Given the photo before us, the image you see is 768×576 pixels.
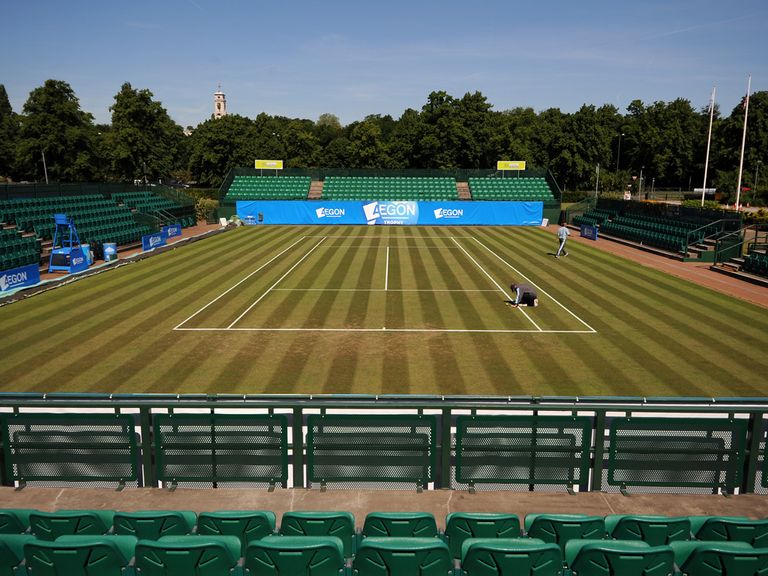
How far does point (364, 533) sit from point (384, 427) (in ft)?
7.41

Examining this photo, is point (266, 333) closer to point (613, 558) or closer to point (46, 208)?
point (613, 558)

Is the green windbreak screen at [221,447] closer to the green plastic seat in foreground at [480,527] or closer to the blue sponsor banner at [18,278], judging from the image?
the green plastic seat in foreground at [480,527]

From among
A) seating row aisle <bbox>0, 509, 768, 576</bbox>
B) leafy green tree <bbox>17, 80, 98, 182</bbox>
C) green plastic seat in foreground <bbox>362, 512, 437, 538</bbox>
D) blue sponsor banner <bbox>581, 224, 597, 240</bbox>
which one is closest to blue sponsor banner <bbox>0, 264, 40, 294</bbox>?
seating row aisle <bbox>0, 509, 768, 576</bbox>

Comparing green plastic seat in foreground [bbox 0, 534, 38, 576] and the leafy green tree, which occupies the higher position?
the leafy green tree

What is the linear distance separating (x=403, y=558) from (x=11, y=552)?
3.33m

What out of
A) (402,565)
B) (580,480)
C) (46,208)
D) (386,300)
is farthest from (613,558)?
(46,208)

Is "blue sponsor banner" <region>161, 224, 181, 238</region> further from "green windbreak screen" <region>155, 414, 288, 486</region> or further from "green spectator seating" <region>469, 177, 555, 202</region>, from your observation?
"green windbreak screen" <region>155, 414, 288, 486</region>

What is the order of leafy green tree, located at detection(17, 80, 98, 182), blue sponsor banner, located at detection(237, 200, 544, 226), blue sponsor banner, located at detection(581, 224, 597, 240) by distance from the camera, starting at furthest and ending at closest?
leafy green tree, located at detection(17, 80, 98, 182) < blue sponsor banner, located at detection(237, 200, 544, 226) < blue sponsor banner, located at detection(581, 224, 597, 240)

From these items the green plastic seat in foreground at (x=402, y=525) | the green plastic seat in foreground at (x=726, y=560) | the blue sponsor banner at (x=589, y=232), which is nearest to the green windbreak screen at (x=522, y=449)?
the green plastic seat in foreground at (x=402, y=525)

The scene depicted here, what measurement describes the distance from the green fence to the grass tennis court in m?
6.22

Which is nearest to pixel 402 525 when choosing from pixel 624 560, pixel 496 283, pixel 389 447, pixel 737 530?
pixel 624 560

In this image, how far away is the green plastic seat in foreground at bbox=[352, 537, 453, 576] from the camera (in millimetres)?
4445

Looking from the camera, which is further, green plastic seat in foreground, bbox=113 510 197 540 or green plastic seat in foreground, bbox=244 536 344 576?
green plastic seat in foreground, bbox=113 510 197 540

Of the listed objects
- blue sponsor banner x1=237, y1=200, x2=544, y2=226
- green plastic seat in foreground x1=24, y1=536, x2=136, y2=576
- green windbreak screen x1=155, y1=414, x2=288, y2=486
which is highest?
blue sponsor banner x1=237, y1=200, x2=544, y2=226
